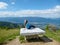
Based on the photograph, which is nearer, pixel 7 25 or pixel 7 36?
pixel 7 36

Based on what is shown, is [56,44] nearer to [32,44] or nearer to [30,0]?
[32,44]

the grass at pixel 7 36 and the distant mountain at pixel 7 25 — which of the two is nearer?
the grass at pixel 7 36

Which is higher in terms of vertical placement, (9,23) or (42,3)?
(42,3)

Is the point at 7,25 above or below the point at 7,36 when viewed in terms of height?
above

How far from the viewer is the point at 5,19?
10211 mm

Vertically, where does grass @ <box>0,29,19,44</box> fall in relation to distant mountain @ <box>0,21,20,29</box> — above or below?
below

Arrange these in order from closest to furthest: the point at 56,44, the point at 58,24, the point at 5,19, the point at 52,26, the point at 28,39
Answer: the point at 56,44, the point at 28,39, the point at 52,26, the point at 58,24, the point at 5,19

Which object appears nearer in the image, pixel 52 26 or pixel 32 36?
pixel 32 36

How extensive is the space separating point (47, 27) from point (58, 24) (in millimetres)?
972

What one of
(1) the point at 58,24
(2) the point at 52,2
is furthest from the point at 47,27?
(2) the point at 52,2

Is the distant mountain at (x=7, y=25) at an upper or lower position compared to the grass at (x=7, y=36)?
upper

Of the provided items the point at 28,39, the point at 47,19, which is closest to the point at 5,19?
the point at 47,19

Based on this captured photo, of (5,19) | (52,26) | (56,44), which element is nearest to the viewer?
(56,44)

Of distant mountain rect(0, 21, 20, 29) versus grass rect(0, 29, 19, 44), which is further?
distant mountain rect(0, 21, 20, 29)
